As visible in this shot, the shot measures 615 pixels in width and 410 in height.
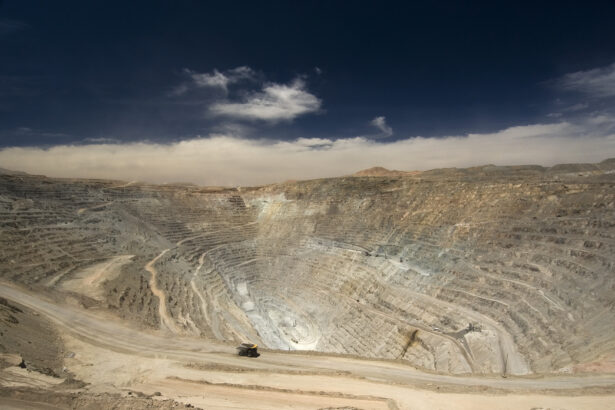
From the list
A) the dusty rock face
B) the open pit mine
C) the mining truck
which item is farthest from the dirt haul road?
the dusty rock face

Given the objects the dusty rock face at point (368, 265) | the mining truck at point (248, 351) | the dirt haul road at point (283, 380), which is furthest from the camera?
the dusty rock face at point (368, 265)

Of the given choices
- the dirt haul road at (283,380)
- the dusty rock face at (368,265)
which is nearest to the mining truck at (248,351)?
the dirt haul road at (283,380)

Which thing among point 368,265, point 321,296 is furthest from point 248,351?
point 368,265

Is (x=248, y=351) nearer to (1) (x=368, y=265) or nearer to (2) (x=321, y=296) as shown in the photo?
(2) (x=321, y=296)

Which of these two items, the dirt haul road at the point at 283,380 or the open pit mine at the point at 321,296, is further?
the open pit mine at the point at 321,296

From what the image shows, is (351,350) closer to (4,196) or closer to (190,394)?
(190,394)

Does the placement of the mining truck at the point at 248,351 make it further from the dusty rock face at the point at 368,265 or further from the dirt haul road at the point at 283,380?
the dusty rock face at the point at 368,265
